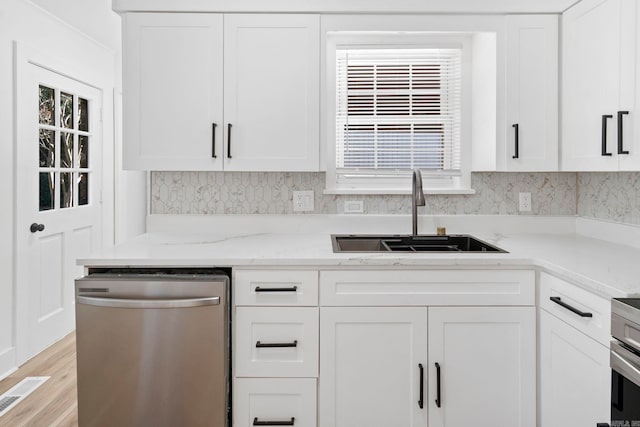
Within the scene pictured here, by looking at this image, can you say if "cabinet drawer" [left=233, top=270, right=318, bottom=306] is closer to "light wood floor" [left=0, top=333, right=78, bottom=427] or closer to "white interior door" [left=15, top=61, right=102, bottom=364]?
"light wood floor" [left=0, top=333, right=78, bottom=427]

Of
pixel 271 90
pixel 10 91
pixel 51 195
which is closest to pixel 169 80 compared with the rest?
pixel 271 90

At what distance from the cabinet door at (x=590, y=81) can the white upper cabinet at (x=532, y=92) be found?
56 millimetres

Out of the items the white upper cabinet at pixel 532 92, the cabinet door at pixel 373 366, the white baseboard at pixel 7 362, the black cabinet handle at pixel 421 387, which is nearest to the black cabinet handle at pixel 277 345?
the cabinet door at pixel 373 366

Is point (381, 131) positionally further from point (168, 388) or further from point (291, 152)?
point (168, 388)

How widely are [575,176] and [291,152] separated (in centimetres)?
158

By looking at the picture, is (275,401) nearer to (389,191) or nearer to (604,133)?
(389,191)

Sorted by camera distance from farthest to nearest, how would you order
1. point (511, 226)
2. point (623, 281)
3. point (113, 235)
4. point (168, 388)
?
Answer: 1. point (113, 235)
2. point (511, 226)
3. point (168, 388)
4. point (623, 281)

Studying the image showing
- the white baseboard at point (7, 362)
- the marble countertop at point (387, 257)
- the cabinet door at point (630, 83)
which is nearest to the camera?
the marble countertop at point (387, 257)

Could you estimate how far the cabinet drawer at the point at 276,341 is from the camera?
1956mm

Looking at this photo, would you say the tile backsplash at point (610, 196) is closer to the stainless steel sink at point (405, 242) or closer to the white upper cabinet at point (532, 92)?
the white upper cabinet at point (532, 92)

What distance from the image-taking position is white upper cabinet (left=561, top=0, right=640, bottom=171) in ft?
6.13

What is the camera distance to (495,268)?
1959 millimetres

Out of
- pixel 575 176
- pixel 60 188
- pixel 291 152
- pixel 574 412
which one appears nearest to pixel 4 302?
pixel 60 188

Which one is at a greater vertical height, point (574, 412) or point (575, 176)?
point (575, 176)
